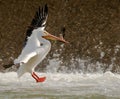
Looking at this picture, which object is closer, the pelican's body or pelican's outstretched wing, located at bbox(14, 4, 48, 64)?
pelican's outstretched wing, located at bbox(14, 4, 48, 64)

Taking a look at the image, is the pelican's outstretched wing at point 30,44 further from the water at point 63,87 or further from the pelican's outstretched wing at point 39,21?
the water at point 63,87

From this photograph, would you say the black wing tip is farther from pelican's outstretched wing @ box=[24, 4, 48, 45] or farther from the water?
the water

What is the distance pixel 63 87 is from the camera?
11.7 m

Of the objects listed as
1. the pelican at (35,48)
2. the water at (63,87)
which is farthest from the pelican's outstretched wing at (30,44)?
the water at (63,87)

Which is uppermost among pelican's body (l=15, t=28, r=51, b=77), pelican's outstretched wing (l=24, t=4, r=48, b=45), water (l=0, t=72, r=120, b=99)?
pelican's outstretched wing (l=24, t=4, r=48, b=45)

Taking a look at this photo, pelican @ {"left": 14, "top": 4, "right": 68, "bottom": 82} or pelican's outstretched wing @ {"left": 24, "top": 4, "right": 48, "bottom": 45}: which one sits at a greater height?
pelican's outstretched wing @ {"left": 24, "top": 4, "right": 48, "bottom": 45}

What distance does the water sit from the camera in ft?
34.5

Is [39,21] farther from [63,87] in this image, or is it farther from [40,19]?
[63,87]

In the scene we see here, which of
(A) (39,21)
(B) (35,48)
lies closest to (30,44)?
(B) (35,48)

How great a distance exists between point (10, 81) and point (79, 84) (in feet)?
4.59

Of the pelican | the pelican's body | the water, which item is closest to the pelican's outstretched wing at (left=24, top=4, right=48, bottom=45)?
the pelican

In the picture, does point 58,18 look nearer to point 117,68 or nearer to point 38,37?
point 117,68

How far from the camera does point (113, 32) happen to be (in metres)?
15.7

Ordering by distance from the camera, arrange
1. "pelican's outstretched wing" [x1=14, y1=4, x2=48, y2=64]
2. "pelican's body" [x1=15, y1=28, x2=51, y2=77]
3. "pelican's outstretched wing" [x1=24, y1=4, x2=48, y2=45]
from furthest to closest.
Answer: "pelican's outstretched wing" [x1=24, y1=4, x2=48, y2=45], "pelican's body" [x1=15, y1=28, x2=51, y2=77], "pelican's outstretched wing" [x1=14, y1=4, x2=48, y2=64]
